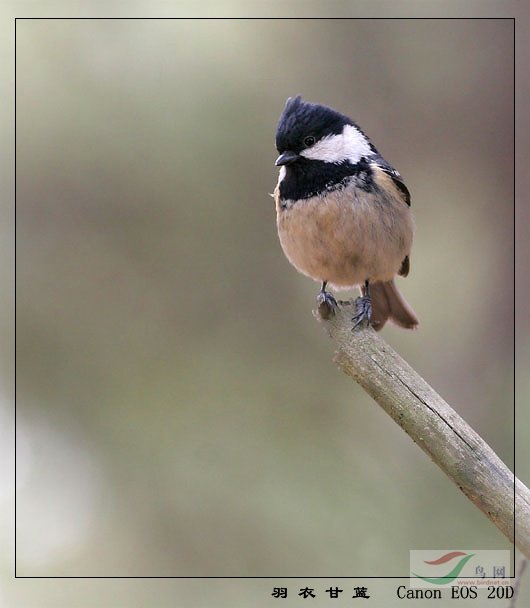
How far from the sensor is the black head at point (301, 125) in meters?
3.38

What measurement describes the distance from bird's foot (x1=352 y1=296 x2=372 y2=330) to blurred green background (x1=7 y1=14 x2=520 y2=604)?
6.50 feet

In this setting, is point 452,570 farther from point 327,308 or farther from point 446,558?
point 327,308

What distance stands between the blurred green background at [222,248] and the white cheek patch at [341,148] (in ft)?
5.93

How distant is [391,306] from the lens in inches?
158

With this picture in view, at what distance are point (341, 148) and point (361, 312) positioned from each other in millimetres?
864

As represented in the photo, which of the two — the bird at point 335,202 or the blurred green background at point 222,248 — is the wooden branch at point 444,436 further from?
the blurred green background at point 222,248

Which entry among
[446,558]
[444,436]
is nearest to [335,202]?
[444,436]

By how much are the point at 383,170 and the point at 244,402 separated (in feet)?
7.18

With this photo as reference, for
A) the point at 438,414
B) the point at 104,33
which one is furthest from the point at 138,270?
the point at 438,414

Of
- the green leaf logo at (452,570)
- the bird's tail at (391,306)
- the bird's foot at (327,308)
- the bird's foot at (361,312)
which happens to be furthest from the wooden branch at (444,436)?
the bird's tail at (391,306)

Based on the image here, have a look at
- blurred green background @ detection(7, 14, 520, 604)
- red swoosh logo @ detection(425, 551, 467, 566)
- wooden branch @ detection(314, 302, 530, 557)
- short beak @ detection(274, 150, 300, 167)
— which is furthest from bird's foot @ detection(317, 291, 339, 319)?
blurred green background @ detection(7, 14, 520, 604)

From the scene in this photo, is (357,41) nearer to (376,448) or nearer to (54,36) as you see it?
(54,36)

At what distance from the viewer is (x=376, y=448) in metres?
5.11

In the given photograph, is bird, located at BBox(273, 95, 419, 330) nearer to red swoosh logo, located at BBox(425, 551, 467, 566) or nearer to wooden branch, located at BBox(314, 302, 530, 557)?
wooden branch, located at BBox(314, 302, 530, 557)
